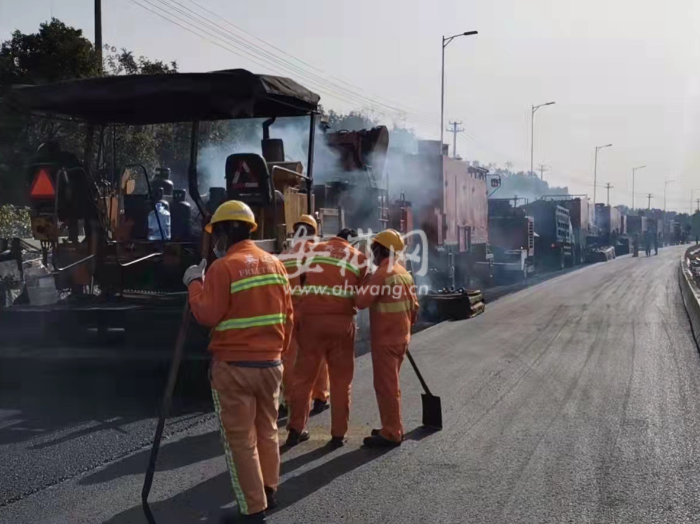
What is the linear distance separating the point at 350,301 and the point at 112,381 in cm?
343

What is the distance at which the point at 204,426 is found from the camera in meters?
6.42

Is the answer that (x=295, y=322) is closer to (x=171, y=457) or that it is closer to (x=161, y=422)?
(x=171, y=457)

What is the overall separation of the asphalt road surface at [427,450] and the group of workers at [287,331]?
36 cm

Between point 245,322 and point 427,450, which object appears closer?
point 245,322

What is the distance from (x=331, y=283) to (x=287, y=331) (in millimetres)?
1147

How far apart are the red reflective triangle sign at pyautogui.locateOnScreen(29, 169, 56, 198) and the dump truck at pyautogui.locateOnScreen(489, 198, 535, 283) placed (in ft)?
61.8

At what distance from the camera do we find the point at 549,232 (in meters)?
32.2

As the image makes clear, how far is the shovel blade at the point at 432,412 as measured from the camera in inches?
251

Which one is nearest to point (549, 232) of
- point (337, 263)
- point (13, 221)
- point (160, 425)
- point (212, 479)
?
point (13, 221)

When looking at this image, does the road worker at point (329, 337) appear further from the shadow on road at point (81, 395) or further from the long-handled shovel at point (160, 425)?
the long-handled shovel at point (160, 425)

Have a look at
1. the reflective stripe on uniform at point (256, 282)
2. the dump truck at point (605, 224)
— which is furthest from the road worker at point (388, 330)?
the dump truck at point (605, 224)

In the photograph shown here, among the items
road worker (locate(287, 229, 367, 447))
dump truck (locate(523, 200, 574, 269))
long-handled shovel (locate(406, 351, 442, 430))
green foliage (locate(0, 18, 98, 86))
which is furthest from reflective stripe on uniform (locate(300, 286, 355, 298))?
dump truck (locate(523, 200, 574, 269))

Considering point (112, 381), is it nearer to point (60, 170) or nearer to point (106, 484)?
point (60, 170)

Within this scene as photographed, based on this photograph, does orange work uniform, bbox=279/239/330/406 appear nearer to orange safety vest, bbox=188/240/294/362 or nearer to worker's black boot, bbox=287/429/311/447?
worker's black boot, bbox=287/429/311/447
